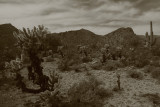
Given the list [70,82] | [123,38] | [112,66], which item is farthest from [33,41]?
[123,38]

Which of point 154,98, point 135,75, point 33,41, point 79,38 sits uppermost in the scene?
point 79,38

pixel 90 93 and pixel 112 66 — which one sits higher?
pixel 112 66

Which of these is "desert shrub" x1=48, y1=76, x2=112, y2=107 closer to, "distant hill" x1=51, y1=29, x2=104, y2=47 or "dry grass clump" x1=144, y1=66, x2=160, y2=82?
"dry grass clump" x1=144, y1=66, x2=160, y2=82

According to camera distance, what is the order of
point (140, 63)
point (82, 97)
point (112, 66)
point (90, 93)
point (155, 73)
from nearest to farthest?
point (82, 97) → point (90, 93) → point (155, 73) → point (112, 66) → point (140, 63)

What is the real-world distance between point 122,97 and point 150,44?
15629 mm

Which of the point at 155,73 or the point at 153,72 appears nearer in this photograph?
the point at 155,73

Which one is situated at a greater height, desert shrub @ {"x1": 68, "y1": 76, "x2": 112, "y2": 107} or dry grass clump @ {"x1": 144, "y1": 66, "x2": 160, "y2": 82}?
dry grass clump @ {"x1": 144, "y1": 66, "x2": 160, "y2": 82}

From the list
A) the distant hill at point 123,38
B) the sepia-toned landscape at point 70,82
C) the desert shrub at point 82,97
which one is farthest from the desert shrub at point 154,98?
the distant hill at point 123,38

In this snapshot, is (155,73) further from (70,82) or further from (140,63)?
(70,82)

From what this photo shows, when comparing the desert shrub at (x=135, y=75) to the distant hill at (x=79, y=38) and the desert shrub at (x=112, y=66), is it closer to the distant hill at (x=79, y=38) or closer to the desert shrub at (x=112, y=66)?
the desert shrub at (x=112, y=66)

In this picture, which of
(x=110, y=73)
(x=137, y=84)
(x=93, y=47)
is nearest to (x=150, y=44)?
(x=93, y=47)

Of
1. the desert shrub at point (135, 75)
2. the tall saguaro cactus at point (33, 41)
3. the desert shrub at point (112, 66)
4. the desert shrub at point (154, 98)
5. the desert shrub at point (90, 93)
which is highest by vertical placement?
the tall saguaro cactus at point (33, 41)

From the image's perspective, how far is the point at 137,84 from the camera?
1273cm

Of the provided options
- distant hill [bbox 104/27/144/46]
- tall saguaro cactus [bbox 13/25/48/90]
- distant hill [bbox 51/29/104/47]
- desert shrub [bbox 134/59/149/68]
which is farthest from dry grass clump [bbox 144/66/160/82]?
distant hill [bbox 51/29/104/47]
